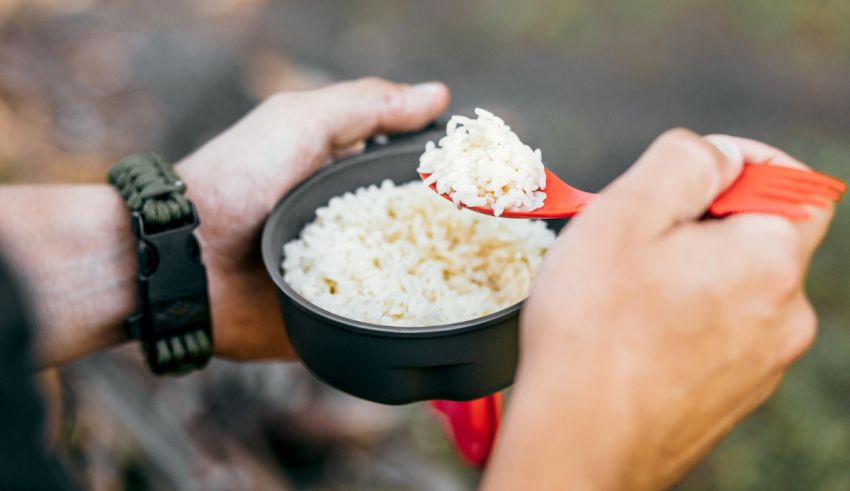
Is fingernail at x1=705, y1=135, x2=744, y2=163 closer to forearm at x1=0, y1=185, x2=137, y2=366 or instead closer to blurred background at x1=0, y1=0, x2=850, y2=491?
forearm at x1=0, y1=185, x2=137, y2=366

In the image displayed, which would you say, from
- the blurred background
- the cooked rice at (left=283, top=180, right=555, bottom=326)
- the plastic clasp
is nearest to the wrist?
the cooked rice at (left=283, top=180, right=555, bottom=326)

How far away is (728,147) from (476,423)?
0.74 m

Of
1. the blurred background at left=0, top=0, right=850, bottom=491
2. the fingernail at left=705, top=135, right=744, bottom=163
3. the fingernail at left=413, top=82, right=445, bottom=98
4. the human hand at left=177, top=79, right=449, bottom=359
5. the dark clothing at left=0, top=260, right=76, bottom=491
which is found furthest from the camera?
the blurred background at left=0, top=0, right=850, bottom=491

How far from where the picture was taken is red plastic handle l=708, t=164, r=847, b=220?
103 cm

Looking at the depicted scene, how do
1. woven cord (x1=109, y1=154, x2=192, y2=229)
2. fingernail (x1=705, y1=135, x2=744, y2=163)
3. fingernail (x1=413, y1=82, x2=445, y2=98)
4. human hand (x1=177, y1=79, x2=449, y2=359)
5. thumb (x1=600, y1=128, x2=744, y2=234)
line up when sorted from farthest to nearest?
1. fingernail (x1=413, y1=82, x2=445, y2=98)
2. human hand (x1=177, y1=79, x2=449, y2=359)
3. woven cord (x1=109, y1=154, x2=192, y2=229)
4. fingernail (x1=705, y1=135, x2=744, y2=163)
5. thumb (x1=600, y1=128, x2=744, y2=234)

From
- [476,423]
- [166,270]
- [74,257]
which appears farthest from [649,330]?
[74,257]

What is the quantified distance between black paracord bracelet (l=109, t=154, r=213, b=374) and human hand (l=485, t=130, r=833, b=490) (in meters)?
0.81

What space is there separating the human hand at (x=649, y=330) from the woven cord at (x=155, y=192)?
2.66 ft

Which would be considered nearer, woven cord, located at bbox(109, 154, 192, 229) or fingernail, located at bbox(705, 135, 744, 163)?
Result: fingernail, located at bbox(705, 135, 744, 163)

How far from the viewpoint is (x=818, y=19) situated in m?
3.42

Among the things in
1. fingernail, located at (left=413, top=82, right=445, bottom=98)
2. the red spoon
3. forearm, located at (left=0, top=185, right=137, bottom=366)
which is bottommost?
forearm, located at (left=0, top=185, right=137, bottom=366)

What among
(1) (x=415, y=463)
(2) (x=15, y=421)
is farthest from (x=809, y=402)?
(2) (x=15, y=421)

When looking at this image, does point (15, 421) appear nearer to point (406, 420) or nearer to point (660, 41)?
point (406, 420)

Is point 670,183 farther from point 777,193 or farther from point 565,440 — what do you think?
point 565,440
